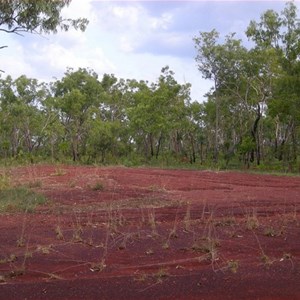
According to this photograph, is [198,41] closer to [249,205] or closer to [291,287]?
[249,205]

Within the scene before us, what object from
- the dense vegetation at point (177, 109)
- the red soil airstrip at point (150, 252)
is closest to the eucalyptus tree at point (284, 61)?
the dense vegetation at point (177, 109)

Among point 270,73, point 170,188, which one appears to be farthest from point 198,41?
point 170,188

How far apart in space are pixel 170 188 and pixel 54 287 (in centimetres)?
1131

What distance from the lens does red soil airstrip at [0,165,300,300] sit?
555 centimetres

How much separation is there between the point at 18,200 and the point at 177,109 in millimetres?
27485

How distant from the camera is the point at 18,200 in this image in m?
12.6

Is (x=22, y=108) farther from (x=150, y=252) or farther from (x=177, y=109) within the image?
(x=150, y=252)

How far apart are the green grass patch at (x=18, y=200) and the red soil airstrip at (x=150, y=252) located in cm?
30

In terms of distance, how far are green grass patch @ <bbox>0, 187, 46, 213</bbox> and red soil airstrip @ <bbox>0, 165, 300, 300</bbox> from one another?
0.30 m

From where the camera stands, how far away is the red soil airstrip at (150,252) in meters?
5.55

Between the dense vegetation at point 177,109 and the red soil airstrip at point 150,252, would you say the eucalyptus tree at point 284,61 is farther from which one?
the red soil airstrip at point 150,252

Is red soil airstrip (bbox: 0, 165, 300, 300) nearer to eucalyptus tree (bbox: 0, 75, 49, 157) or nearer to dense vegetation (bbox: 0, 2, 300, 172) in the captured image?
dense vegetation (bbox: 0, 2, 300, 172)

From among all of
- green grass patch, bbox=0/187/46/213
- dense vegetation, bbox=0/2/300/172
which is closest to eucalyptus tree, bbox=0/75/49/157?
dense vegetation, bbox=0/2/300/172

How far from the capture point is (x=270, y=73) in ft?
112
